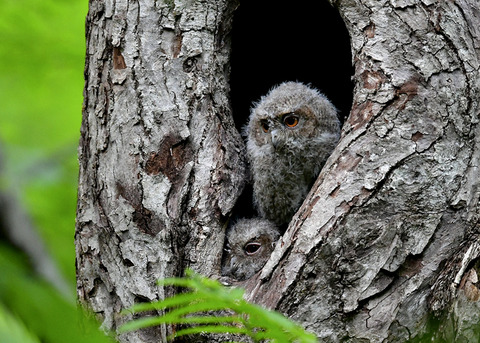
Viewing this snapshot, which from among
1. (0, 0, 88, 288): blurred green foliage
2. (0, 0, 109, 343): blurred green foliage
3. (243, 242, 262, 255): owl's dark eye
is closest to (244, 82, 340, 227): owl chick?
(243, 242, 262, 255): owl's dark eye

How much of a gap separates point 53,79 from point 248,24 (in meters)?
2.44

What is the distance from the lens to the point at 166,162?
337 cm

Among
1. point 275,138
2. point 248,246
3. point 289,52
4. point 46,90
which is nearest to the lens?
point 248,246

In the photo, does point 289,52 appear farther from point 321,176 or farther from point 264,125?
point 321,176

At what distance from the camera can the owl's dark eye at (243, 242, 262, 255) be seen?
3832 mm

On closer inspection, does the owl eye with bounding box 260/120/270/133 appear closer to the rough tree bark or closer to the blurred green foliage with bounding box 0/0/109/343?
the rough tree bark

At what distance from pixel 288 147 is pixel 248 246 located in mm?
754

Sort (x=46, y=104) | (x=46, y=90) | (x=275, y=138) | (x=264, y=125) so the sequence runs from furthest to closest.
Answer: (x=46, y=104) < (x=46, y=90) < (x=264, y=125) < (x=275, y=138)

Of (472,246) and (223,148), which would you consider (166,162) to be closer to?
(223,148)

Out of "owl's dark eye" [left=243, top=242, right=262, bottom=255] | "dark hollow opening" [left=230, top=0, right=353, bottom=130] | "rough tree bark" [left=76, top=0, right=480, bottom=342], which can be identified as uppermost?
"dark hollow opening" [left=230, top=0, right=353, bottom=130]

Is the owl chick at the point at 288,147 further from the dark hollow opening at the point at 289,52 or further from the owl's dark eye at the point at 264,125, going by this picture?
the dark hollow opening at the point at 289,52

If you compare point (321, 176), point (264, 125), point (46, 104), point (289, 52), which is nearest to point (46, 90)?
point (46, 104)

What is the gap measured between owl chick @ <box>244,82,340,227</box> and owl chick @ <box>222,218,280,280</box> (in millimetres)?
129

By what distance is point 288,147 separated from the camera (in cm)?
405
